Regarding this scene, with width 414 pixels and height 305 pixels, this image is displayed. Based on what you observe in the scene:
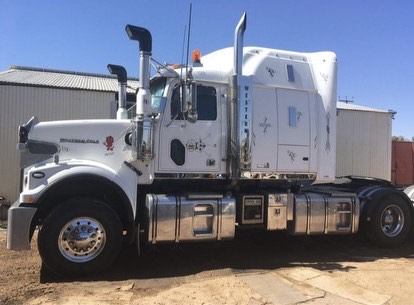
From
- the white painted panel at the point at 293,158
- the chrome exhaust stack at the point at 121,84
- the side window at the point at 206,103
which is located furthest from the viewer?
the chrome exhaust stack at the point at 121,84

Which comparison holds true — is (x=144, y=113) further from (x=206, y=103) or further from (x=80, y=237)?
(x=80, y=237)

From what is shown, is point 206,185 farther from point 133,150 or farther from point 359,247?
point 359,247

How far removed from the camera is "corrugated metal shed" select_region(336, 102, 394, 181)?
17.7 meters

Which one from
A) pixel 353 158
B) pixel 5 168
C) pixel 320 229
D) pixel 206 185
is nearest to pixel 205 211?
pixel 206 185

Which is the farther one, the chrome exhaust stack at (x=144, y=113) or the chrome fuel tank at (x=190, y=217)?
the chrome fuel tank at (x=190, y=217)

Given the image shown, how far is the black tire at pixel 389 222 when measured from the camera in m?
8.62

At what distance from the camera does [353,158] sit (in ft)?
58.7

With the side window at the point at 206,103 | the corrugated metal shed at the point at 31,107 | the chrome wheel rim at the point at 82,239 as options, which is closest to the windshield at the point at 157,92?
the side window at the point at 206,103

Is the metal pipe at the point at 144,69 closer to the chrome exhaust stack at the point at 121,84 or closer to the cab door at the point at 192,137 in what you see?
the cab door at the point at 192,137

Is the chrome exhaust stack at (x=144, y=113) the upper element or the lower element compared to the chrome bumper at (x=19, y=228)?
upper

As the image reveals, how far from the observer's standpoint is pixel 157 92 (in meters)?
7.25

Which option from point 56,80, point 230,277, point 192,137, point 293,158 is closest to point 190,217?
point 230,277

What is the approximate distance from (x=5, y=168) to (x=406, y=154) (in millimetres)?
15967

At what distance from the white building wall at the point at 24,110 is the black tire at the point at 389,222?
8563mm
